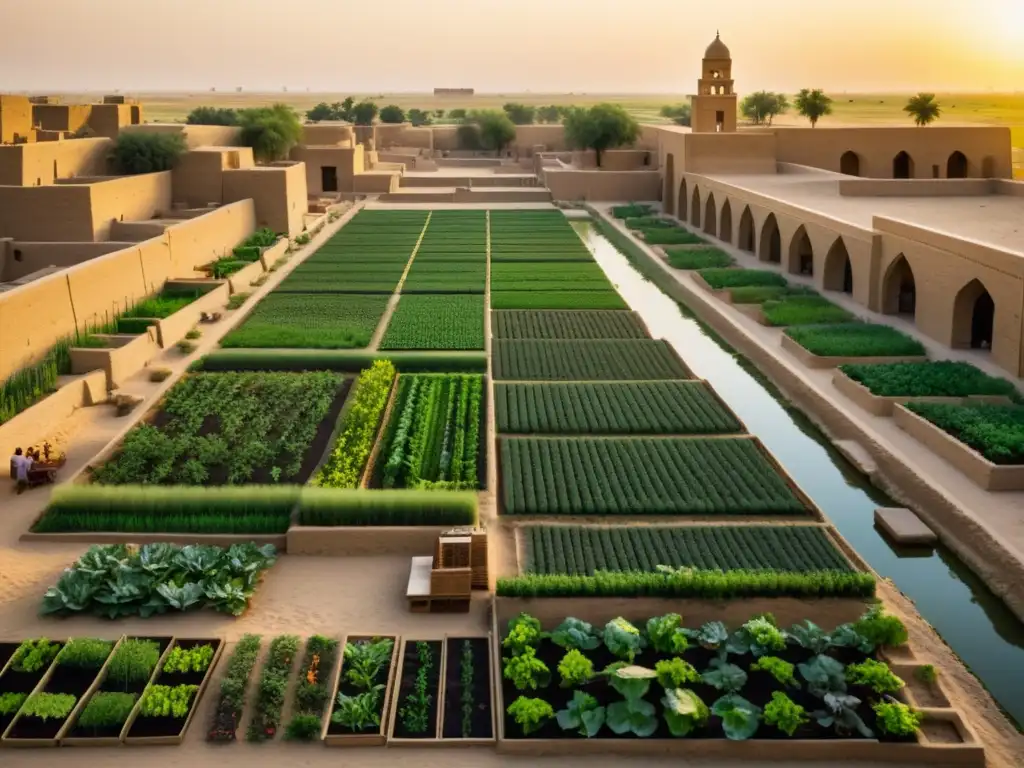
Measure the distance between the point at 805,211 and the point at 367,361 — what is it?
13201 mm

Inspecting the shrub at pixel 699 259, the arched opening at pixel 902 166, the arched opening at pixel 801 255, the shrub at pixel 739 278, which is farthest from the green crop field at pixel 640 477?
the arched opening at pixel 902 166

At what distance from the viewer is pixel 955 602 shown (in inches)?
430

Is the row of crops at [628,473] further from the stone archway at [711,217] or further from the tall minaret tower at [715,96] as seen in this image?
the tall minaret tower at [715,96]

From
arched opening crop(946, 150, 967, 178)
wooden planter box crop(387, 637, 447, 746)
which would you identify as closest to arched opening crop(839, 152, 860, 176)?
arched opening crop(946, 150, 967, 178)

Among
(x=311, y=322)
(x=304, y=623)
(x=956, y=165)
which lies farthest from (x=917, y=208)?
(x=304, y=623)

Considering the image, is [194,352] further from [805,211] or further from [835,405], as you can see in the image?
[805,211]

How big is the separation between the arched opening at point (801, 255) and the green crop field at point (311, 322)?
11.0 meters

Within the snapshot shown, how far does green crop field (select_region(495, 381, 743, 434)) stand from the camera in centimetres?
1523

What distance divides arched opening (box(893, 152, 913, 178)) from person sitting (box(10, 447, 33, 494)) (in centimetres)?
3470

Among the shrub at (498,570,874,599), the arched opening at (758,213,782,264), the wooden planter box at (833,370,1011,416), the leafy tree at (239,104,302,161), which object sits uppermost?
the leafy tree at (239,104,302,161)

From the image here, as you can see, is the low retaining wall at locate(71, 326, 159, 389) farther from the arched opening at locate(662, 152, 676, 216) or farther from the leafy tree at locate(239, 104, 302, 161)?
the arched opening at locate(662, 152, 676, 216)

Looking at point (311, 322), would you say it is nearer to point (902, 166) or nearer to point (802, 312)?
point (802, 312)

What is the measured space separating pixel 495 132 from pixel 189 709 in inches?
2375

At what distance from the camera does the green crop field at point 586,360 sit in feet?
59.6
